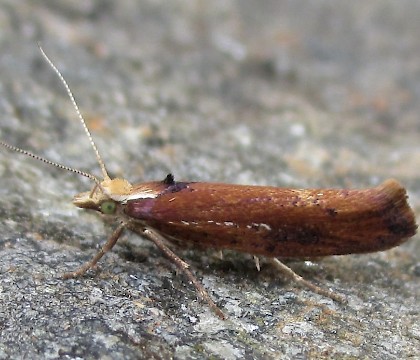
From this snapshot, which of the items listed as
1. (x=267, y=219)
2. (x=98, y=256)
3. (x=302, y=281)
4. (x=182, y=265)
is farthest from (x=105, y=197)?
(x=302, y=281)

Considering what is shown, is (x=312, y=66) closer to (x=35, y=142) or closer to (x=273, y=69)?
(x=273, y=69)

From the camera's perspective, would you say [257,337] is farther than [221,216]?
No

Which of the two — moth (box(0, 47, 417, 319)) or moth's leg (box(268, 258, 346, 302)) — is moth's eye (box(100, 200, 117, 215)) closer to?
moth (box(0, 47, 417, 319))

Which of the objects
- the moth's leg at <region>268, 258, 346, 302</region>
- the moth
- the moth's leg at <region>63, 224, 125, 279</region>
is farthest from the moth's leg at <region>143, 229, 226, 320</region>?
the moth's leg at <region>268, 258, 346, 302</region>

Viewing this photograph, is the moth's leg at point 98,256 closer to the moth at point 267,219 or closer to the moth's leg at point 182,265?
the moth at point 267,219

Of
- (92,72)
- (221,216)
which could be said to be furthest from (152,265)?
(92,72)

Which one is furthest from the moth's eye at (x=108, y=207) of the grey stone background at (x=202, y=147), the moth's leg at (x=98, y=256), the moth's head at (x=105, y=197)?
the grey stone background at (x=202, y=147)
